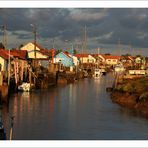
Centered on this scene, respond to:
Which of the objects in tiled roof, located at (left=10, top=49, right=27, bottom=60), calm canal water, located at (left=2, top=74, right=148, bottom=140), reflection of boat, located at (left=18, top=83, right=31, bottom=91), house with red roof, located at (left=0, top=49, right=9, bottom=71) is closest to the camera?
calm canal water, located at (left=2, top=74, right=148, bottom=140)

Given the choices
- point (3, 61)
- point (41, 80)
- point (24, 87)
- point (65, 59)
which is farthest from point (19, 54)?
point (65, 59)

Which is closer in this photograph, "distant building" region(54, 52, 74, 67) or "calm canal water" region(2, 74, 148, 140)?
"calm canal water" region(2, 74, 148, 140)

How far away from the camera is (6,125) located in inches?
829

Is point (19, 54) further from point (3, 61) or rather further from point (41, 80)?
point (3, 61)

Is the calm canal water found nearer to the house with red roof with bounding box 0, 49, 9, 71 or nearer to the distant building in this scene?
the house with red roof with bounding box 0, 49, 9, 71

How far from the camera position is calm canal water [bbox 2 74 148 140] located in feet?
64.4

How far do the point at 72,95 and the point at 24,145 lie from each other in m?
26.3

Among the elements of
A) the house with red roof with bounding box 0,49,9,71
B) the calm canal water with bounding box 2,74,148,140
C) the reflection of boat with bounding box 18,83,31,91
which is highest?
the house with red roof with bounding box 0,49,9,71

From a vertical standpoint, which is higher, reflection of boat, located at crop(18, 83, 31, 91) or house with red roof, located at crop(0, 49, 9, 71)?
house with red roof, located at crop(0, 49, 9, 71)

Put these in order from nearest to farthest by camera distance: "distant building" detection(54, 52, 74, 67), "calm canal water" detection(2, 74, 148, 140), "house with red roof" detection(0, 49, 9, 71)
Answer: "calm canal water" detection(2, 74, 148, 140) < "house with red roof" detection(0, 49, 9, 71) < "distant building" detection(54, 52, 74, 67)

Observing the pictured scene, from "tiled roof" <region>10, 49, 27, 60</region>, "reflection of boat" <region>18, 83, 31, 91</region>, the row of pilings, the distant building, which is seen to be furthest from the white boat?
the distant building

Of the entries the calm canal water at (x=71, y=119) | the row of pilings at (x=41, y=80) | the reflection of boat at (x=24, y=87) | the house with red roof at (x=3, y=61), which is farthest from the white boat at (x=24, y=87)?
the house with red roof at (x=3, y=61)

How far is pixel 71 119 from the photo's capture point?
78.5 feet
